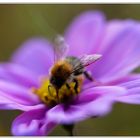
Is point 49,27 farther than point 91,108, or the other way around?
point 49,27

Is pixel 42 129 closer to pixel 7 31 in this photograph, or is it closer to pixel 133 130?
pixel 133 130

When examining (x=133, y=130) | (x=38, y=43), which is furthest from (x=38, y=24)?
(x=133, y=130)

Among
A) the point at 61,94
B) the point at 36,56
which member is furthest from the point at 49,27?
the point at 61,94

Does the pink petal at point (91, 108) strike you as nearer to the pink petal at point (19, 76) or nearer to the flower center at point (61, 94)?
the flower center at point (61, 94)

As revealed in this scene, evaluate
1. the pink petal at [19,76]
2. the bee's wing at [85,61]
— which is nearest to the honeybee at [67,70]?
the bee's wing at [85,61]

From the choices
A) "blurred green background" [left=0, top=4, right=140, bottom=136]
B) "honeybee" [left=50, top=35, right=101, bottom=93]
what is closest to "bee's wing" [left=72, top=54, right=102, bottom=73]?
"honeybee" [left=50, top=35, right=101, bottom=93]

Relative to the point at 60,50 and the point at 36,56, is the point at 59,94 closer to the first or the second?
the point at 60,50
